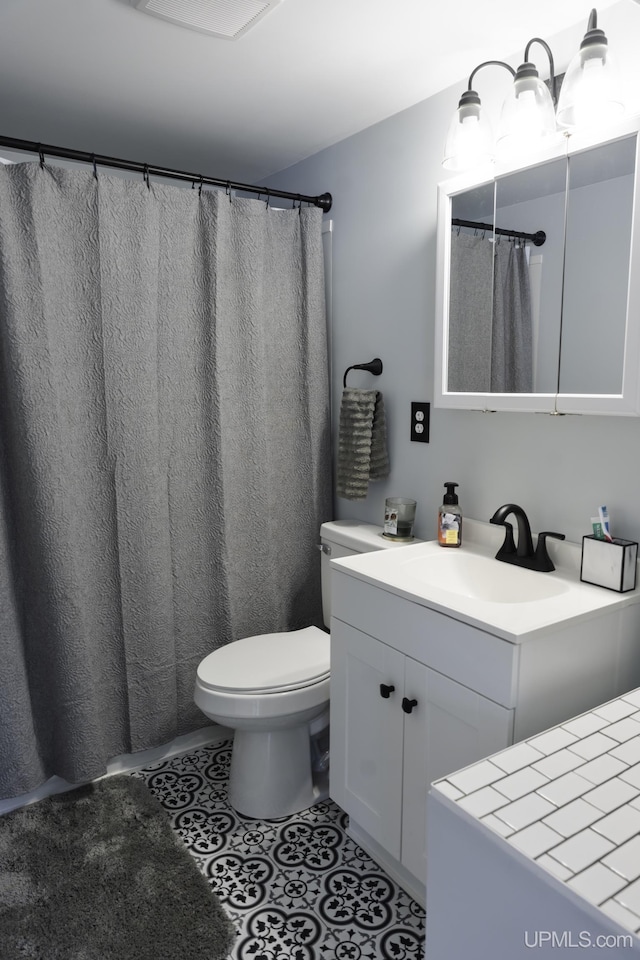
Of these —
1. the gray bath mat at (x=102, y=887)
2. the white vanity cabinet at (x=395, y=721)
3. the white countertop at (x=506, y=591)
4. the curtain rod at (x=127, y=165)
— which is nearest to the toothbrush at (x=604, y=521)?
the white countertop at (x=506, y=591)

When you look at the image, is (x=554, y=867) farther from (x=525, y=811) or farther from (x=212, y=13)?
(x=212, y=13)

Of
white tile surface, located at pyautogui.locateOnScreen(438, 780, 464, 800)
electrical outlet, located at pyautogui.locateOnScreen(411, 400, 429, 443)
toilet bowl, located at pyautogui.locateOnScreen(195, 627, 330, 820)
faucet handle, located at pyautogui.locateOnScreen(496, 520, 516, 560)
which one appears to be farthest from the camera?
electrical outlet, located at pyautogui.locateOnScreen(411, 400, 429, 443)

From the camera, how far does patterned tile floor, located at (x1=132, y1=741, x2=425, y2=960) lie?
160cm

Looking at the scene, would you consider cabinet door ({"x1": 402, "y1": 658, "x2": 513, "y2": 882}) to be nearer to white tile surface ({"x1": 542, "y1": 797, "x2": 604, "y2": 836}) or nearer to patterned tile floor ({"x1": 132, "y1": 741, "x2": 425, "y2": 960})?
patterned tile floor ({"x1": 132, "y1": 741, "x2": 425, "y2": 960})

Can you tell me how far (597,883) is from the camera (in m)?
0.74

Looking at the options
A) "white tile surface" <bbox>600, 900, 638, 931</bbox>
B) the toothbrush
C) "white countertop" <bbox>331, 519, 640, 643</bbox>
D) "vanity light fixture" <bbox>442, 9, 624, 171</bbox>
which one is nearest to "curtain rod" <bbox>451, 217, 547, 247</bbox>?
"vanity light fixture" <bbox>442, 9, 624, 171</bbox>

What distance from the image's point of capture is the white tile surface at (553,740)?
1026 mm

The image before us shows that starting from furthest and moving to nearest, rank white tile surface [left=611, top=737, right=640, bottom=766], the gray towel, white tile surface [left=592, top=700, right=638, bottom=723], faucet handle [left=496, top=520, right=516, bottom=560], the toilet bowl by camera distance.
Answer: the gray towel → the toilet bowl → faucet handle [left=496, top=520, right=516, bottom=560] → white tile surface [left=592, top=700, right=638, bottom=723] → white tile surface [left=611, top=737, right=640, bottom=766]

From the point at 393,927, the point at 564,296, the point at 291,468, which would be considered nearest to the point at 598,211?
the point at 564,296

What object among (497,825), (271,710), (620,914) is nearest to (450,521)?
(271,710)

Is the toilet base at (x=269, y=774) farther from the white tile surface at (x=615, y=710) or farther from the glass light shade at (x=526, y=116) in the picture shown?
the glass light shade at (x=526, y=116)

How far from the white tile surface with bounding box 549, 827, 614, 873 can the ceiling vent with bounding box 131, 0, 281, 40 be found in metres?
1.74

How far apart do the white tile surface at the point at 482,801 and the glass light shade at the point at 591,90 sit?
1418 mm

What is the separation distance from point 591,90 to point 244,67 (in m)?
0.97
